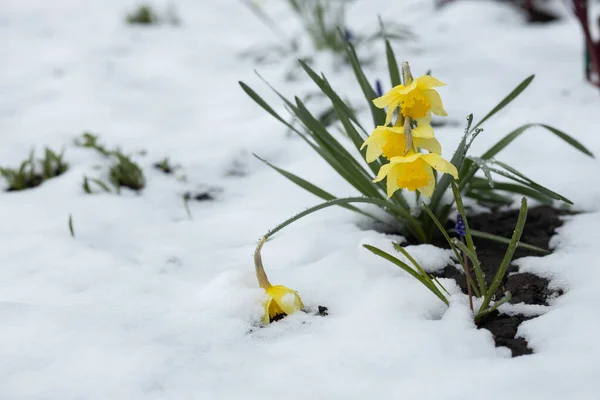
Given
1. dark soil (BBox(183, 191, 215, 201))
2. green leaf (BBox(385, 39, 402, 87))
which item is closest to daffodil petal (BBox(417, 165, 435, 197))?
green leaf (BBox(385, 39, 402, 87))

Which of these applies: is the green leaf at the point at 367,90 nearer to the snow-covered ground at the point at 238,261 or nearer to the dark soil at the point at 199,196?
the snow-covered ground at the point at 238,261

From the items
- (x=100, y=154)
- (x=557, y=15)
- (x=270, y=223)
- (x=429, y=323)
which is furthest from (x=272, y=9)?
(x=429, y=323)

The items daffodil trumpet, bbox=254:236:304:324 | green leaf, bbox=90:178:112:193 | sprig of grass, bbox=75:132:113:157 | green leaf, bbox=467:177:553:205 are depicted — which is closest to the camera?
daffodil trumpet, bbox=254:236:304:324

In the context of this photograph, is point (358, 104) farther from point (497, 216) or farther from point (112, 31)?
point (112, 31)

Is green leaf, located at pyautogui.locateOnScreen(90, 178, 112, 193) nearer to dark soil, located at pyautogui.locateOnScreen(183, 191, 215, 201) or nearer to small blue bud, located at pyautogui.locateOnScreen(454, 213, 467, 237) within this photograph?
dark soil, located at pyautogui.locateOnScreen(183, 191, 215, 201)

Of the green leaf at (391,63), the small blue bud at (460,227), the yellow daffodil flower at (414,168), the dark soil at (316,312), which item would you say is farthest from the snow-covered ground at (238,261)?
the green leaf at (391,63)
